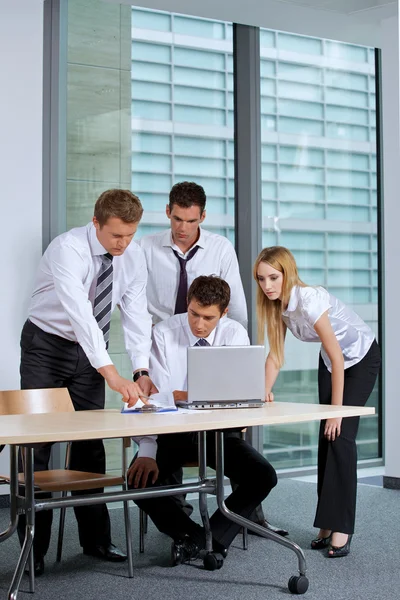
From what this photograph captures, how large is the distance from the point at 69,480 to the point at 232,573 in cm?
79

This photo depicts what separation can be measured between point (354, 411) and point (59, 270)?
4.45 ft

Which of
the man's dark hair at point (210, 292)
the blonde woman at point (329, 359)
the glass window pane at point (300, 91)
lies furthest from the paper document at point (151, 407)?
the glass window pane at point (300, 91)

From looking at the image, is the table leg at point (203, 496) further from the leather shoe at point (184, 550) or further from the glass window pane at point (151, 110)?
the glass window pane at point (151, 110)

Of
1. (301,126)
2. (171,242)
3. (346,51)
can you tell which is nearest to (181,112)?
(301,126)

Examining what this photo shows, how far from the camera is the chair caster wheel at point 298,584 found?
3.26m

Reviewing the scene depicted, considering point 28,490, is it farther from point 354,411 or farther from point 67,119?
point 67,119

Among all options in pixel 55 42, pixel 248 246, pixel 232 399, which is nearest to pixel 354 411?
pixel 232 399

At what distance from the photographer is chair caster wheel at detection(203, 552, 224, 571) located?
3.55 meters

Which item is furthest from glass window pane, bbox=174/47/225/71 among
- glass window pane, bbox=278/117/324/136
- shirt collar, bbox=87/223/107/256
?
shirt collar, bbox=87/223/107/256

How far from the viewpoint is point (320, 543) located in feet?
13.0

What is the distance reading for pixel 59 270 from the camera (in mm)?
3613

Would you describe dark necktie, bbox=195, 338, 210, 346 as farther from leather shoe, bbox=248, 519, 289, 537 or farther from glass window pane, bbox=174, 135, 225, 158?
glass window pane, bbox=174, 135, 225, 158

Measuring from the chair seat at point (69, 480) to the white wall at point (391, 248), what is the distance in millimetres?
2599

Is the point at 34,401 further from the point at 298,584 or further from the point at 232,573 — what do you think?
the point at 298,584
